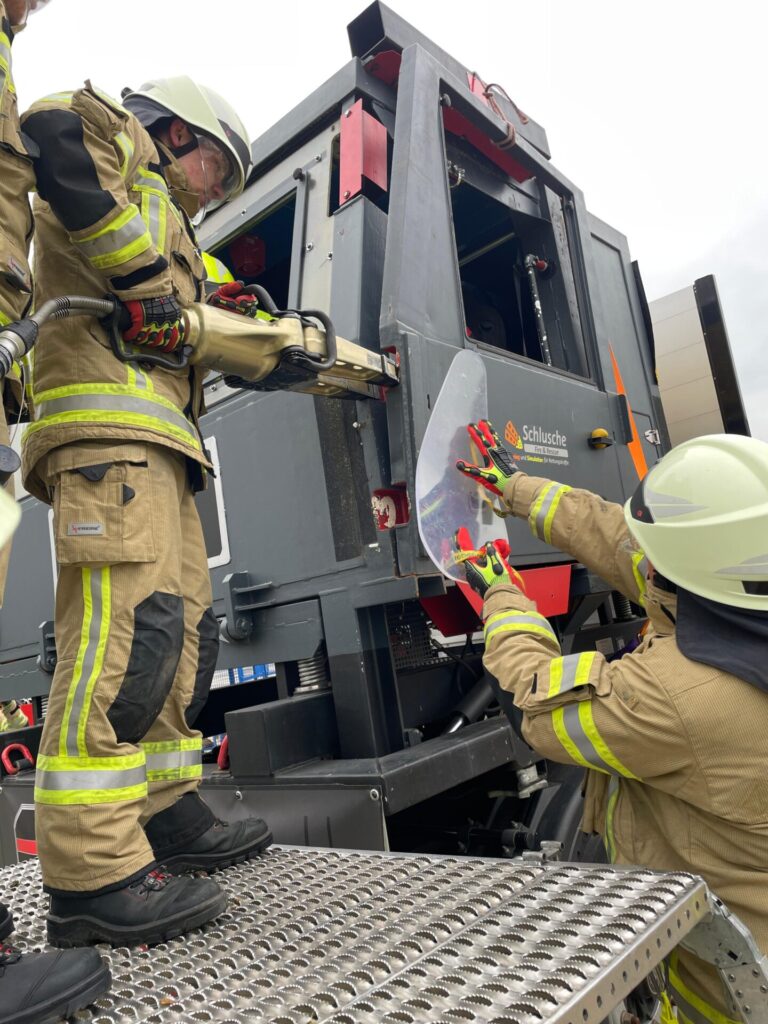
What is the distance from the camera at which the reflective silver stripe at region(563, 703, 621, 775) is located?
1464 mm

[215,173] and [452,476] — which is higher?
[215,173]

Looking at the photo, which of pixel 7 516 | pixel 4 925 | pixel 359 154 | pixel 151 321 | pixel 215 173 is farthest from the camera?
pixel 359 154

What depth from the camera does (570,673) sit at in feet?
4.90

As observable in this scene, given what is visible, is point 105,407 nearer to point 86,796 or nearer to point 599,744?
point 86,796

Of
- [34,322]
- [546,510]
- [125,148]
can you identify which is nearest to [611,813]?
[546,510]

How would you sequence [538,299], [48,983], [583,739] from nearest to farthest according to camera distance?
[48,983] < [583,739] < [538,299]

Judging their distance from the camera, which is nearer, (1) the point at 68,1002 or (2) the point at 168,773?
(1) the point at 68,1002

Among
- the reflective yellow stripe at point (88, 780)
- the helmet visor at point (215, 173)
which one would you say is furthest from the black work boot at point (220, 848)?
the helmet visor at point (215, 173)

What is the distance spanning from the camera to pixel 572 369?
319 cm

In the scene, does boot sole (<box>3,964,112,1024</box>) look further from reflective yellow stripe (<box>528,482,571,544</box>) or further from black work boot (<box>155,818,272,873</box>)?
reflective yellow stripe (<box>528,482,571,544</box>)

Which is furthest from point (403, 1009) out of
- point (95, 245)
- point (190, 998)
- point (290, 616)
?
point (95, 245)

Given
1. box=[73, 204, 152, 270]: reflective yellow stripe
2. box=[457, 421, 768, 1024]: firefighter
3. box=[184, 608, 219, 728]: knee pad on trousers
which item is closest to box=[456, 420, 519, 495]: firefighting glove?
box=[457, 421, 768, 1024]: firefighter

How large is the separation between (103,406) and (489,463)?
1147mm

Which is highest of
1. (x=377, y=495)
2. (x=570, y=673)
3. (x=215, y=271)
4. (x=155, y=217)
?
(x=215, y=271)
